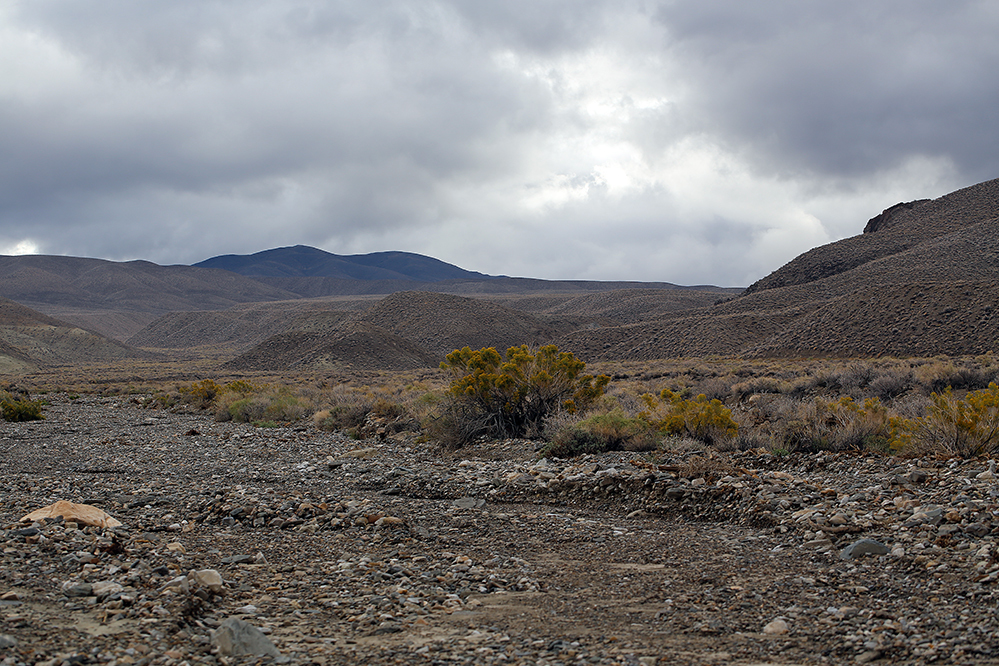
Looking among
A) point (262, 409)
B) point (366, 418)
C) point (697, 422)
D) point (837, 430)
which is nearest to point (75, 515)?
point (697, 422)

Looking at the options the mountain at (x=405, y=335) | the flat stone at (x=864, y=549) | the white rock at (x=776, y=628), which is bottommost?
the white rock at (x=776, y=628)

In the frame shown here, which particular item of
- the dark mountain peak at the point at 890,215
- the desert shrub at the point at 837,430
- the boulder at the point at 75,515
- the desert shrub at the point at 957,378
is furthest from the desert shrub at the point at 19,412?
the dark mountain peak at the point at 890,215

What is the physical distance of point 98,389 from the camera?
46.6 m

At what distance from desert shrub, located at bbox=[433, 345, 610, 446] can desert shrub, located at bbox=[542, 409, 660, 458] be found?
2.13 metres

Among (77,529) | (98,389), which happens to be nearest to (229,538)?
(77,529)

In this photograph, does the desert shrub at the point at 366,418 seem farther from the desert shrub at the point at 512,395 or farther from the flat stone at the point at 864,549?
the flat stone at the point at 864,549

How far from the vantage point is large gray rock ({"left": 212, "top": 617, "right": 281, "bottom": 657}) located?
4824 millimetres

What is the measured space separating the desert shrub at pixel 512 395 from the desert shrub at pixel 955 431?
7134 mm

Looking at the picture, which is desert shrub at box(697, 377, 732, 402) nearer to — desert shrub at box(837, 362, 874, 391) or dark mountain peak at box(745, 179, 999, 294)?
desert shrub at box(837, 362, 874, 391)

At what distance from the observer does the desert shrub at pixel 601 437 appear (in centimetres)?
1287

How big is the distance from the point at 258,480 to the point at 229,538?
4430mm

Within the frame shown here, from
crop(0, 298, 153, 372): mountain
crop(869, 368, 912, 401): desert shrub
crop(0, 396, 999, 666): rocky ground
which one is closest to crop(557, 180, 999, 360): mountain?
crop(869, 368, 912, 401): desert shrub

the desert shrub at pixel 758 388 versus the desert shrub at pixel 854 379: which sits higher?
the desert shrub at pixel 854 379

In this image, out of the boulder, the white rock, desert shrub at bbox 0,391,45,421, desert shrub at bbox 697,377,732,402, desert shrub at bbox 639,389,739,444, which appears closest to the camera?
the white rock
